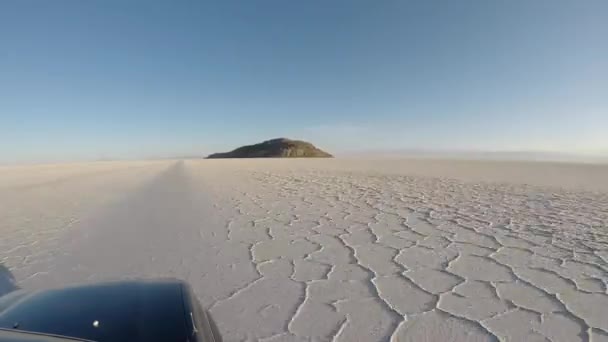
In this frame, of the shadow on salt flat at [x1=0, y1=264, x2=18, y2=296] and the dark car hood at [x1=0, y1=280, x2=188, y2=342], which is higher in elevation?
the dark car hood at [x1=0, y1=280, x2=188, y2=342]

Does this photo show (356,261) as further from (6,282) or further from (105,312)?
(6,282)

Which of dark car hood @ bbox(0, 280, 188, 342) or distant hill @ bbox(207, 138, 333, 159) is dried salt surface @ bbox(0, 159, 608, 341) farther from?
distant hill @ bbox(207, 138, 333, 159)

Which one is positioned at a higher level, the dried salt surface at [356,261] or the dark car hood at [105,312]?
the dark car hood at [105,312]

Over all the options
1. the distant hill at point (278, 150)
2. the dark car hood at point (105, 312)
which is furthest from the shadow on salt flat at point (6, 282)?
the distant hill at point (278, 150)

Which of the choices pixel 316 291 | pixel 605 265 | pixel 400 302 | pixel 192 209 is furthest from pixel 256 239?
pixel 605 265

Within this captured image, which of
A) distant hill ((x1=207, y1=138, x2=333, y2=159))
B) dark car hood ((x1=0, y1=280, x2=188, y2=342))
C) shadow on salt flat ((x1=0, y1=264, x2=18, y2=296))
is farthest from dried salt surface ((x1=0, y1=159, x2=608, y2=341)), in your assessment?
distant hill ((x1=207, y1=138, x2=333, y2=159))

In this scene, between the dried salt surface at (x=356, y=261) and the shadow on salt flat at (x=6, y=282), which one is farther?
the shadow on salt flat at (x=6, y=282)

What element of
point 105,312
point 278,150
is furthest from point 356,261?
point 278,150

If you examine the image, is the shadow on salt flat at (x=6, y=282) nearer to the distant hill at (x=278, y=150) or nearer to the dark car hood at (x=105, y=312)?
the dark car hood at (x=105, y=312)
